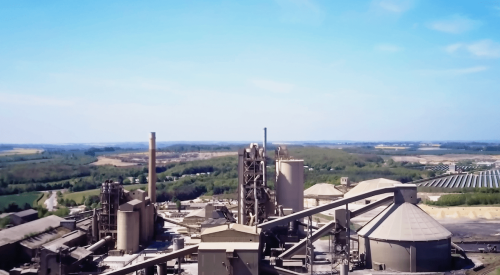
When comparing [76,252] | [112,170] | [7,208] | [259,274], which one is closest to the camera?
[259,274]

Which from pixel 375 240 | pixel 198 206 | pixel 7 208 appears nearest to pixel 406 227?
pixel 375 240

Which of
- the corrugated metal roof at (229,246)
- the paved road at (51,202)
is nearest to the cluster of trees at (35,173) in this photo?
the paved road at (51,202)

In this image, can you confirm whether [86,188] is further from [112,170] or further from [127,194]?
[127,194]

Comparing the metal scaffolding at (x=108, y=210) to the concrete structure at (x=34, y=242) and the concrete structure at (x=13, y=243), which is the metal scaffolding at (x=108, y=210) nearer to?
the concrete structure at (x=34, y=242)

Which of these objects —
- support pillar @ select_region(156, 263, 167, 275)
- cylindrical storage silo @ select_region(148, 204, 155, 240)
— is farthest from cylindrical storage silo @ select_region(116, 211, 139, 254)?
support pillar @ select_region(156, 263, 167, 275)

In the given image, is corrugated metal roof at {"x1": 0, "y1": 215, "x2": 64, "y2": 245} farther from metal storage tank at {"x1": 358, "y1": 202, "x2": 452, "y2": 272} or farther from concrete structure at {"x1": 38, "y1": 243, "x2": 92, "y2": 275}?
metal storage tank at {"x1": 358, "y1": 202, "x2": 452, "y2": 272}
